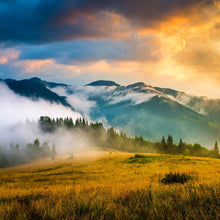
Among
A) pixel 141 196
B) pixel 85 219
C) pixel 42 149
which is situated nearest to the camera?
pixel 85 219

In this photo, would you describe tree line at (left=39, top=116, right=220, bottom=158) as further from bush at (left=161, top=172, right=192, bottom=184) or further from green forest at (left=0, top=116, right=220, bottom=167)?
bush at (left=161, top=172, right=192, bottom=184)

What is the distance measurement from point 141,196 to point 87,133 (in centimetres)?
18564

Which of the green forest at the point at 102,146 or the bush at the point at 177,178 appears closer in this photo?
the bush at the point at 177,178

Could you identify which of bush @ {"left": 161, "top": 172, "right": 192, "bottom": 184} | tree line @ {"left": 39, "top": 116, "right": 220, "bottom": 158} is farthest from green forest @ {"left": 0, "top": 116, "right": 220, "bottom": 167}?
bush @ {"left": 161, "top": 172, "right": 192, "bottom": 184}

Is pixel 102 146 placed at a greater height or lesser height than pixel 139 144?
lesser

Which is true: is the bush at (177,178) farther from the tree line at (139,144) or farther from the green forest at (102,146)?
the green forest at (102,146)

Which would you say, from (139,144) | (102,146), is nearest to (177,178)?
(139,144)

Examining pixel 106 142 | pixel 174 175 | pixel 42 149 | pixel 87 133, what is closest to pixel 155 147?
pixel 106 142

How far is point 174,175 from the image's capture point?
9164mm

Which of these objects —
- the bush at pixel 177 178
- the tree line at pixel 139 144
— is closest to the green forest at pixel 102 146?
the tree line at pixel 139 144

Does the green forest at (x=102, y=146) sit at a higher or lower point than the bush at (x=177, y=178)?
lower

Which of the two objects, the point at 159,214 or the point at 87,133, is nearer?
the point at 159,214

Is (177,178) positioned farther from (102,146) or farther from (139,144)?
(102,146)

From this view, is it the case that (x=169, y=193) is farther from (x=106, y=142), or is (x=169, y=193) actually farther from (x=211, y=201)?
(x=106, y=142)
